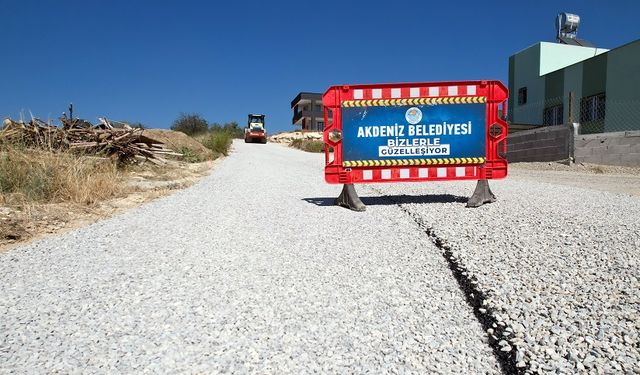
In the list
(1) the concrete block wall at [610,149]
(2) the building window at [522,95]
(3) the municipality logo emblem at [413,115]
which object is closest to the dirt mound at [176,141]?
(3) the municipality logo emblem at [413,115]

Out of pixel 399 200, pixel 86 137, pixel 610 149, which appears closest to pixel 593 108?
pixel 610 149

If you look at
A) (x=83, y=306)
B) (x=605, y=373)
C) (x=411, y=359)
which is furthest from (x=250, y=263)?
(x=605, y=373)

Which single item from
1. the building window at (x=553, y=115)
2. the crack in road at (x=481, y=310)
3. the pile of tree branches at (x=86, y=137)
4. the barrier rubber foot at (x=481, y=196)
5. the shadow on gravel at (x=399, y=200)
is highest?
the building window at (x=553, y=115)

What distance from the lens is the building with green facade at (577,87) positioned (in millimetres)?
19953

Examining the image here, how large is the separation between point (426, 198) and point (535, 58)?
86.7 feet

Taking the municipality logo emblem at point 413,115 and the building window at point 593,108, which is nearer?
the municipality logo emblem at point 413,115

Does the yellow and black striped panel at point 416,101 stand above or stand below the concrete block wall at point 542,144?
above

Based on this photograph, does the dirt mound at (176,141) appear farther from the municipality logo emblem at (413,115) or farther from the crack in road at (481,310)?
the crack in road at (481,310)

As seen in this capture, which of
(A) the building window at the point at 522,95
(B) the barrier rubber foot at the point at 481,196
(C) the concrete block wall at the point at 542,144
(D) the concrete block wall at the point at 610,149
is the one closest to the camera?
(B) the barrier rubber foot at the point at 481,196

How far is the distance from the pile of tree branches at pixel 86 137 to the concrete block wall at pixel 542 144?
1419 centimetres

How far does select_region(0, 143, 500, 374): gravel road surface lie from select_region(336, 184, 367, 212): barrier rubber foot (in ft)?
3.24

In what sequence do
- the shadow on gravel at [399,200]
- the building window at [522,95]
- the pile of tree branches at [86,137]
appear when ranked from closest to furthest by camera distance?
the shadow on gravel at [399,200] → the pile of tree branches at [86,137] → the building window at [522,95]

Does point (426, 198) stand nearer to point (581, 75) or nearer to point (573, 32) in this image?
point (581, 75)

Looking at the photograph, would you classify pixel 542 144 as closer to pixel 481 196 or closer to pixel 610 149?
pixel 610 149
